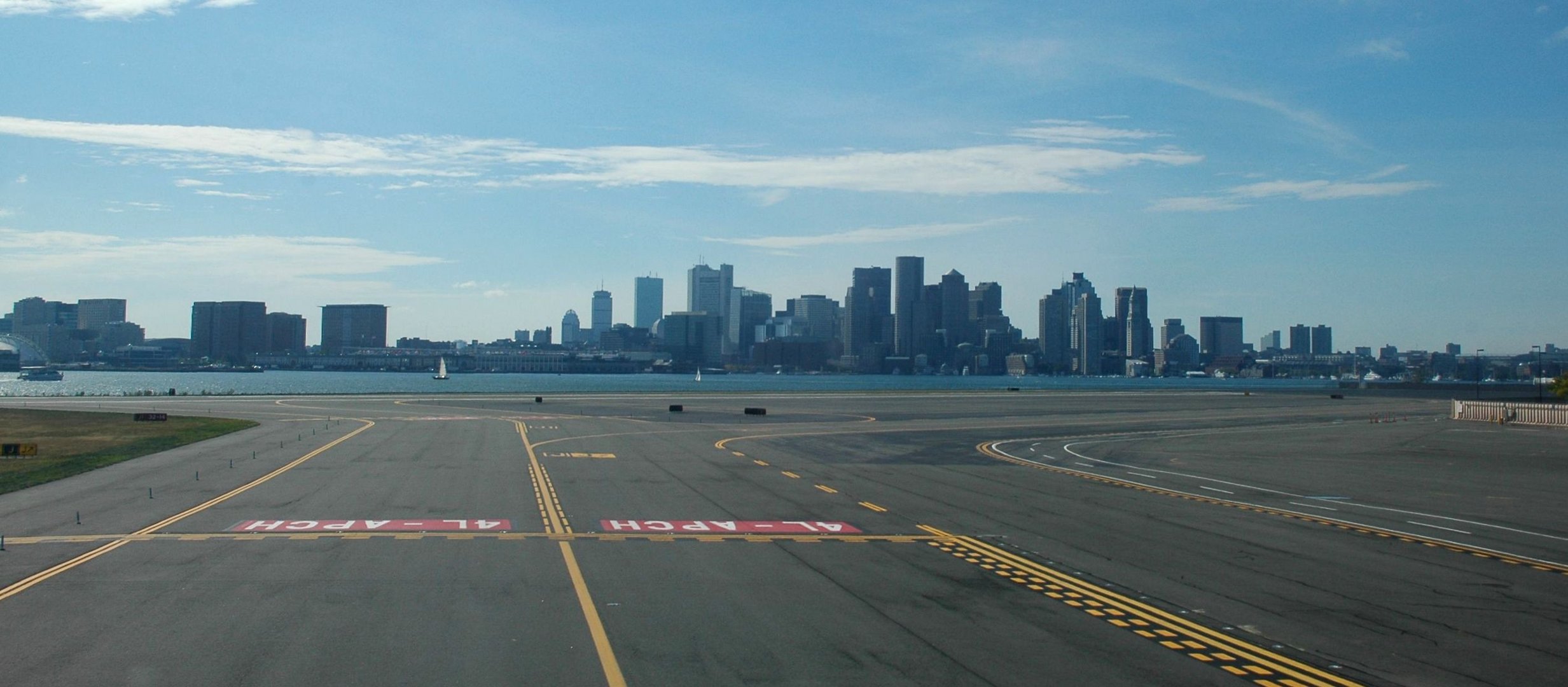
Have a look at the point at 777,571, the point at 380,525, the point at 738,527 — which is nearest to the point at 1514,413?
the point at 738,527

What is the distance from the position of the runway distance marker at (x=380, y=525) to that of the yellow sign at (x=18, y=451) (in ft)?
90.9

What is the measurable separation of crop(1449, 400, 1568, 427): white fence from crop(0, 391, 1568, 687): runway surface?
3459 cm

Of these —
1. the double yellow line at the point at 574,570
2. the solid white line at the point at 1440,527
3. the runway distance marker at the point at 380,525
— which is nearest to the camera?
the double yellow line at the point at 574,570

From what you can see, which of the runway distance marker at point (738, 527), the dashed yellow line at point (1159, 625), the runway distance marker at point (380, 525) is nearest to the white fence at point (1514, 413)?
the runway distance marker at point (738, 527)

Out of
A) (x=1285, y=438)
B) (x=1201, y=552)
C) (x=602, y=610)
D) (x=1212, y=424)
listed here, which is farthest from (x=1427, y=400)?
(x=602, y=610)

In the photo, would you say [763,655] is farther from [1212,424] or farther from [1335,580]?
[1212,424]

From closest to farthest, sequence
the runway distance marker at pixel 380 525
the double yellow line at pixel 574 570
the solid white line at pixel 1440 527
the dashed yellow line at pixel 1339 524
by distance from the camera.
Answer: the double yellow line at pixel 574 570 < the dashed yellow line at pixel 1339 524 < the runway distance marker at pixel 380 525 < the solid white line at pixel 1440 527

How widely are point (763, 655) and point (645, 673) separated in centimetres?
160

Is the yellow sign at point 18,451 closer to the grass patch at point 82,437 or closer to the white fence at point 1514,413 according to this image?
the grass patch at point 82,437

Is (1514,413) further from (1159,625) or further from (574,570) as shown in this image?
(574,570)

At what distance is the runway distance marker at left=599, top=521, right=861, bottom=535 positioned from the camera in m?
23.8

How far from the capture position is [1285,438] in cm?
A: 6175

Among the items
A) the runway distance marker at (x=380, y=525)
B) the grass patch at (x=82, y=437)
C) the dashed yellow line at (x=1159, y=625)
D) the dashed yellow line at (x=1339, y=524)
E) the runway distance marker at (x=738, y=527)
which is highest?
the dashed yellow line at (x=1159, y=625)

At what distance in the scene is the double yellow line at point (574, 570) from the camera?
12398 mm
